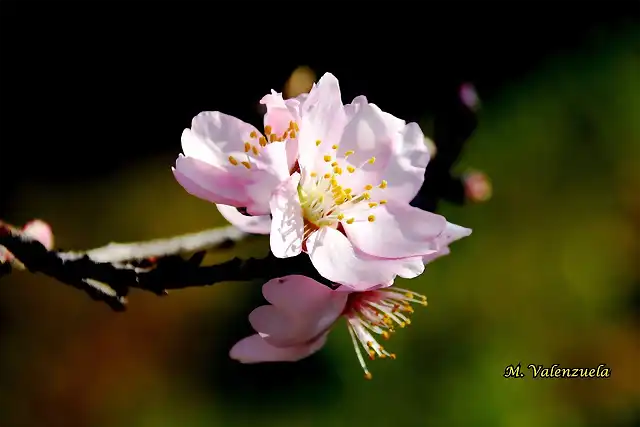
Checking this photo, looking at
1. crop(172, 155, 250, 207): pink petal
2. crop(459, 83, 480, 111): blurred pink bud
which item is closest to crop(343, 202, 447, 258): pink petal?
crop(172, 155, 250, 207): pink petal

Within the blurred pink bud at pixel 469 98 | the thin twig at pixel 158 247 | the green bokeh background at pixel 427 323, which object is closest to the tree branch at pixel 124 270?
the thin twig at pixel 158 247

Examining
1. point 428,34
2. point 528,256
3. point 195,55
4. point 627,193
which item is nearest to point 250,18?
point 195,55

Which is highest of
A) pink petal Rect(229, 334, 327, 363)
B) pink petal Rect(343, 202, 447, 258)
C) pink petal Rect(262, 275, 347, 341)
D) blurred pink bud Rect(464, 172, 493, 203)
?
blurred pink bud Rect(464, 172, 493, 203)

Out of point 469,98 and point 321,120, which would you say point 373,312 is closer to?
point 321,120

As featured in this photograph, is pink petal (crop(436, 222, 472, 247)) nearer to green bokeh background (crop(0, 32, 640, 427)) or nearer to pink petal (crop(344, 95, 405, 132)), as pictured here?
pink petal (crop(344, 95, 405, 132))

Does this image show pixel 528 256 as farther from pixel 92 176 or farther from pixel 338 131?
pixel 338 131

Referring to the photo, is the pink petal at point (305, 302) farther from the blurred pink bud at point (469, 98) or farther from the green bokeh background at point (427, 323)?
the green bokeh background at point (427, 323)

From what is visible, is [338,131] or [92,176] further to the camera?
[92,176]
